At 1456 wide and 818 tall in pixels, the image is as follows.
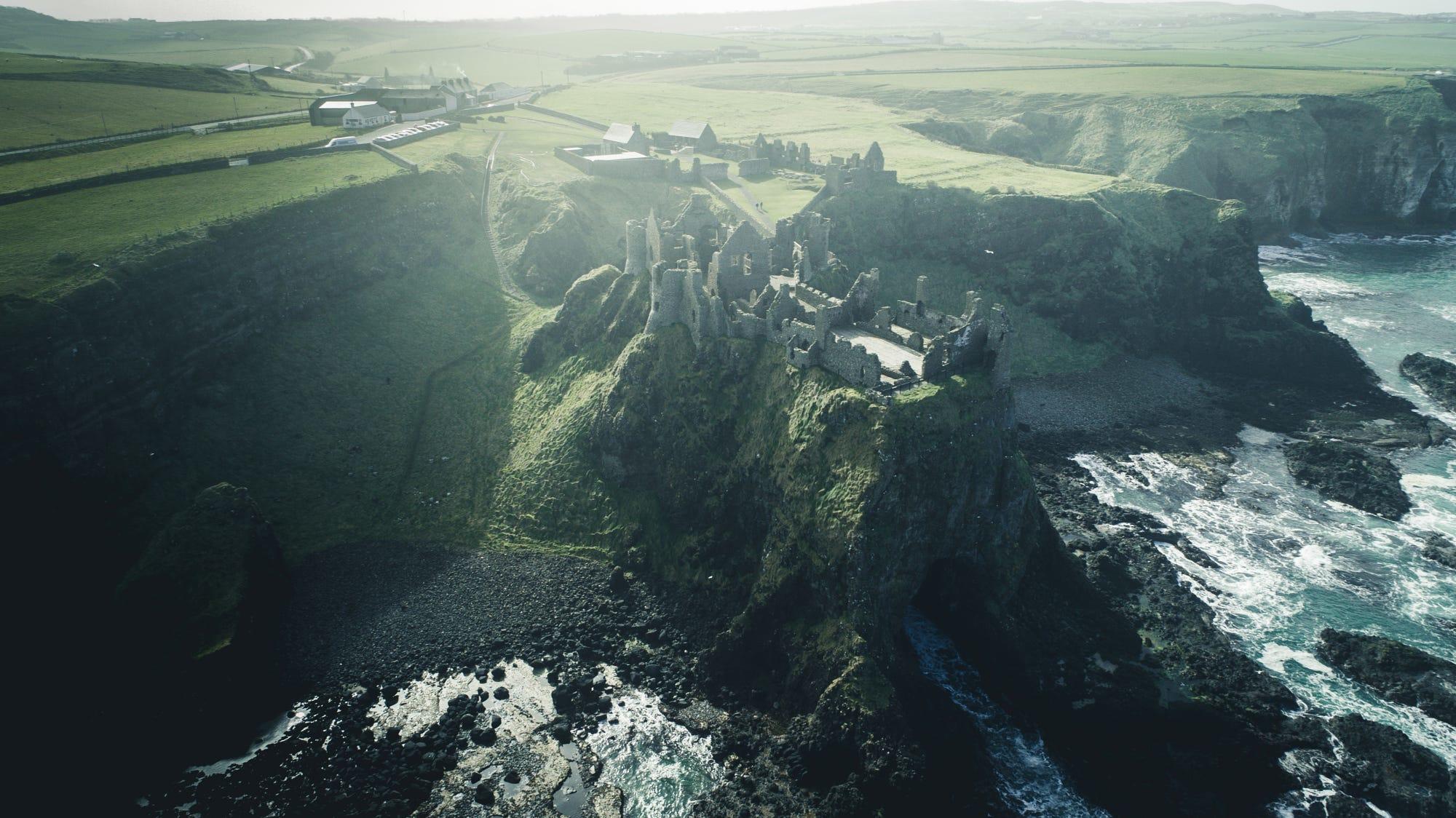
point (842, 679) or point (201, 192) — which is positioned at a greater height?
point (201, 192)

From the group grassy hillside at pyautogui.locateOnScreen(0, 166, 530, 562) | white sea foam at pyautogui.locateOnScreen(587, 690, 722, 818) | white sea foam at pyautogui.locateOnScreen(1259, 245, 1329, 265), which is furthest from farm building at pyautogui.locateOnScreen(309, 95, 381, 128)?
white sea foam at pyautogui.locateOnScreen(1259, 245, 1329, 265)

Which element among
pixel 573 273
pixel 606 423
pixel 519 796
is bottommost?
pixel 519 796

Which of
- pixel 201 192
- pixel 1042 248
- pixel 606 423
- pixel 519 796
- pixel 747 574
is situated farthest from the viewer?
pixel 1042 248

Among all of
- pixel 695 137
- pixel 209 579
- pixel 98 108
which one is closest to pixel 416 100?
pixel 98 108

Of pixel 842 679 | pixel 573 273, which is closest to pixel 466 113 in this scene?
pixel 573 273

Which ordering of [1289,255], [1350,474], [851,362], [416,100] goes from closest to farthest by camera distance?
[851,362], [1350,474], [416,100], [1289,255]

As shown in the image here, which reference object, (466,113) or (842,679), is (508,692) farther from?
(466,113)

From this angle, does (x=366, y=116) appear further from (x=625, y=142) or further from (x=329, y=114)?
(x=625, y=142)

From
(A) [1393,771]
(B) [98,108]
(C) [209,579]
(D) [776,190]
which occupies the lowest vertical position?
(A) [1393,771]
